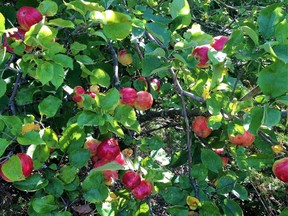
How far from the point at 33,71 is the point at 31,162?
10.8 inches

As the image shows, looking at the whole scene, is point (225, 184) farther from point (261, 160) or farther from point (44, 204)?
point (44, 204)

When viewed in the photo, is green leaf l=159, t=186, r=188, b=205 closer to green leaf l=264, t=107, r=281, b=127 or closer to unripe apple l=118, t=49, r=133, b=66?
green leaf l=264, t=107, r=281, b=127

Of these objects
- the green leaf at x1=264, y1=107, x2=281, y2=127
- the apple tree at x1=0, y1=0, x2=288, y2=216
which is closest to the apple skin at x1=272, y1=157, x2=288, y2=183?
the apple tree at x1=0, y1=0, x2=288, y2=216

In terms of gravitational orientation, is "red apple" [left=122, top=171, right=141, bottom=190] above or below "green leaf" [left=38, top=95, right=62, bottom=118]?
below

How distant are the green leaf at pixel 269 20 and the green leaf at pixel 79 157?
0.59 m

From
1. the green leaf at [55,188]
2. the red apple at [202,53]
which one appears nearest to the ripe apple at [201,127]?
the red apple at [202,53]

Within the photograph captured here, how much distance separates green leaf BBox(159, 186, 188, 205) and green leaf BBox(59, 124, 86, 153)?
304 mm

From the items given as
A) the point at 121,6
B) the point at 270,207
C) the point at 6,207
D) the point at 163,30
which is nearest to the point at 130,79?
the point at 121,6

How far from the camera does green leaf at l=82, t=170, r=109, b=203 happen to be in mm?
1136

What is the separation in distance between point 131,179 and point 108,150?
0.37 ft

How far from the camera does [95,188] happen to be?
1.15 metres

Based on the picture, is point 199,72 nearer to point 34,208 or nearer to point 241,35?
point 241,35

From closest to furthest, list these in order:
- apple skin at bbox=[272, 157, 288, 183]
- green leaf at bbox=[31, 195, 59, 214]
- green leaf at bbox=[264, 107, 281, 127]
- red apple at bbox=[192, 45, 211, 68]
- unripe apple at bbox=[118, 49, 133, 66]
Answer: green leaf at bbox=[264, 107, 281, 127]
green leaf at bbox=[31, 195, 59, 214]
apple skin at bbox=[272, 157, 288, 183]
red apple at bbox=[192, 45, 211, 68]
unripe apple at bbox=[118, 49, 133, 66]

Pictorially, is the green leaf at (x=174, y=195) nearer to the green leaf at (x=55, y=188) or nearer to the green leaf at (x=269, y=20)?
the green leaf at (x=55, y=188)
